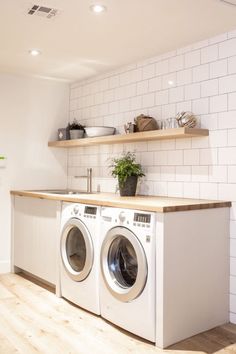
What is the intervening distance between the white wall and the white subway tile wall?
65 cm

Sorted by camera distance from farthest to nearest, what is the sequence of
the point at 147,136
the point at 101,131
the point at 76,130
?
1. the point at 76,130
2. the point at 101,131
3. the point at 147,136

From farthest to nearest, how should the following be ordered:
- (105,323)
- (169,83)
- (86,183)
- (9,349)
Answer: (86,183), (169,83), (105,323), (9,349)

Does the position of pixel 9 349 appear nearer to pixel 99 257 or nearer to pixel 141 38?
pixel 99 257

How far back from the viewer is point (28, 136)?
14.7ft

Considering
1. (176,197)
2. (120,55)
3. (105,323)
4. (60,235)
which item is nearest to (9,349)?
(105,323)

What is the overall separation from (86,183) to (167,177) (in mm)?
1363

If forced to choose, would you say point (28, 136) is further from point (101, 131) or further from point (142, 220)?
point (142, 220)

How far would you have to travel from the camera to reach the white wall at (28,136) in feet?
14.0

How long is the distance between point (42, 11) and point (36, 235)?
217 cm

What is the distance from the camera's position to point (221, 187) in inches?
117

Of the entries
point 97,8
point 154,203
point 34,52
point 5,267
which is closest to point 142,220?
point 154,203

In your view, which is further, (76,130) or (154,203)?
(76,130)

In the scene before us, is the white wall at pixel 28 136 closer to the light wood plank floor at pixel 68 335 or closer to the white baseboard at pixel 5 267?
the white baseboard at pixel 5 267

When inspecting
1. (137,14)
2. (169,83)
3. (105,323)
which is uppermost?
(137,14)
